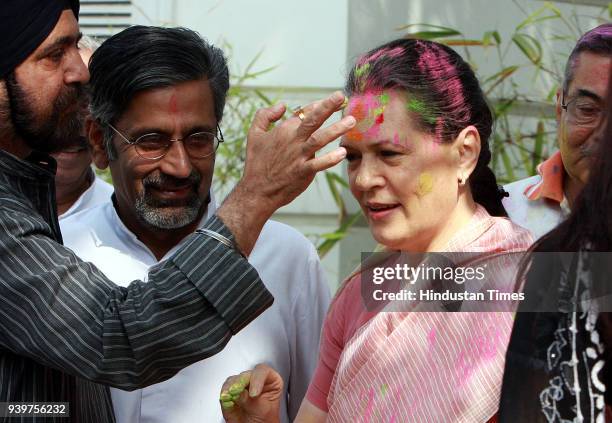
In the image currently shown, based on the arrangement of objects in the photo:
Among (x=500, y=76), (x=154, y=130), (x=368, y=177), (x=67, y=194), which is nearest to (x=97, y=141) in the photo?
(x=154, y=130)

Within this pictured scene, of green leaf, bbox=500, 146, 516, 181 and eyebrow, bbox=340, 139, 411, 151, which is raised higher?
eyebrow, bbox=340, 139, 411, 151

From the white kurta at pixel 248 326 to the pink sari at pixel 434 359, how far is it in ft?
1.36

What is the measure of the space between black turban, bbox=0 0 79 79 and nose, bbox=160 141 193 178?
664 millimetres

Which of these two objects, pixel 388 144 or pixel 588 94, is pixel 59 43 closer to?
pixel 388 144

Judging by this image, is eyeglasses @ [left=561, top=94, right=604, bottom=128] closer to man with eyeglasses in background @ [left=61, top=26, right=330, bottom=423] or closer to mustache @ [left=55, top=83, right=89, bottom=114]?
man with eyeglasses in background @ [left=61, top=26, right=330, bottom=423]

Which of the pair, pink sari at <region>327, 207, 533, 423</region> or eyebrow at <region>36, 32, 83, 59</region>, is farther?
eyebrow at <region>36, 32, 83, 59</region>

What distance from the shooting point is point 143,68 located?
9.20 ft

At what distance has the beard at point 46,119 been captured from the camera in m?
2.15

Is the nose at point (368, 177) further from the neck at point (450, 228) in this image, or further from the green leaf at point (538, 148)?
the green leaf at point (538, 148)

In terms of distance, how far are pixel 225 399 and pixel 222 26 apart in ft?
9.26

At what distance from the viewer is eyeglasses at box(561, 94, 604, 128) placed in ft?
8.91

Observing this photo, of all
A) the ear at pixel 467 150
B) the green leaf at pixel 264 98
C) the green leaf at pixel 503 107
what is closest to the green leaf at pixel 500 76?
the green leaf at pixel 503 107

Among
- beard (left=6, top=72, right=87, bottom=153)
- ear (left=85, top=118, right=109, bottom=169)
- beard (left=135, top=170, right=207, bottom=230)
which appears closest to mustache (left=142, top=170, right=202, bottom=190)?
beard (left=135, top=170, right=207, bottom=230)

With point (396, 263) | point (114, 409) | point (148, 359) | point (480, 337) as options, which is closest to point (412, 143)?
point (396, 263)
